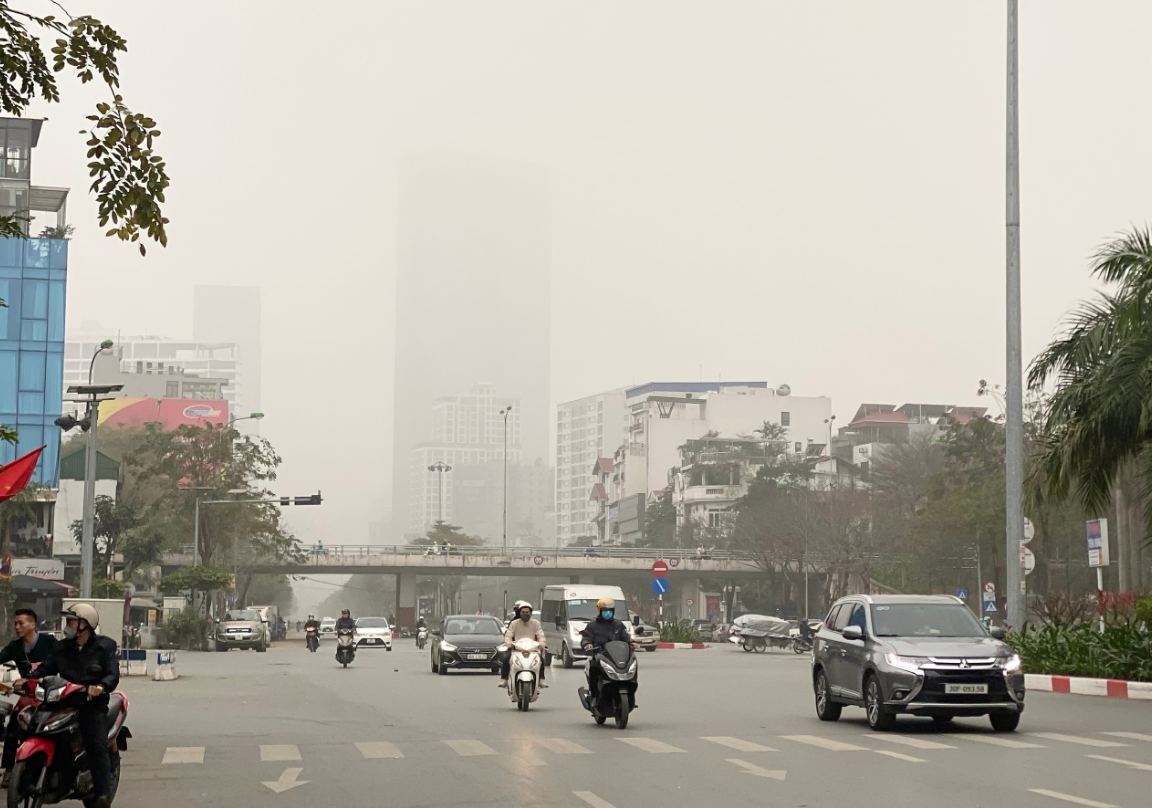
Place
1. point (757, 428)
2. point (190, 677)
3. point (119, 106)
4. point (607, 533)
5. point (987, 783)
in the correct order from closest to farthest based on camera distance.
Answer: point (119, 106), point (987, 783), point (190, 677), point (757, 428), point (607, 533)

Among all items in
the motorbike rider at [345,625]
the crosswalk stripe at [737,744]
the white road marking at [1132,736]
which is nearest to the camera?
the crosswalk stripe at [737,744]

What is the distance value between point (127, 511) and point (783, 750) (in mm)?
55300

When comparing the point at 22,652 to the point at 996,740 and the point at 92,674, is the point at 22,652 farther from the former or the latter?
the point at 996,740

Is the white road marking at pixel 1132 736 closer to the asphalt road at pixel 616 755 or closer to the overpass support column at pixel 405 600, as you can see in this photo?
the asphalt road at pixel 616 755

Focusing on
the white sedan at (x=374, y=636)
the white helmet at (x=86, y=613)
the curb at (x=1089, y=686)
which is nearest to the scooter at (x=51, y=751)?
the white helmet at (x=86, y=613)

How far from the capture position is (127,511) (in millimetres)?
66438

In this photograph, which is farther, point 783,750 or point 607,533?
point 607,533

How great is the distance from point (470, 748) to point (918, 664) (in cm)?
508

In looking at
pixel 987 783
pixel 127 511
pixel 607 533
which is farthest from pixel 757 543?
pixel 607 533

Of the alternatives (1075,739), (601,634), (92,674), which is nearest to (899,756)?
(1075,739)

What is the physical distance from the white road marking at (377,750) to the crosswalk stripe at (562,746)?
5.07 feet

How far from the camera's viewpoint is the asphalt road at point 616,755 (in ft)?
38.6

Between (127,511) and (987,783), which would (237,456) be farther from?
(987,783)

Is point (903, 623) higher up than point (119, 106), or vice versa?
point (119, 106)
